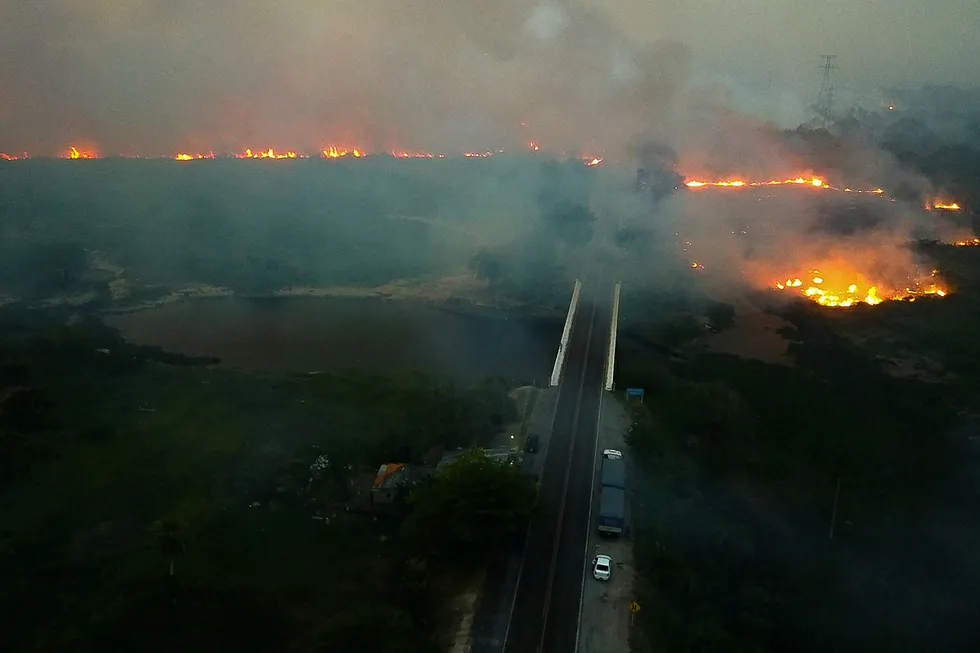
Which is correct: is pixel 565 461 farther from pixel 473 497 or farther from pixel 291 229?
pixel 291 229

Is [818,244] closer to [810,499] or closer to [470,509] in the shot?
[810,499]

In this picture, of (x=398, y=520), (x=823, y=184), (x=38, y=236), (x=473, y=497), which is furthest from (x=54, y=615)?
(x=823, y=184)

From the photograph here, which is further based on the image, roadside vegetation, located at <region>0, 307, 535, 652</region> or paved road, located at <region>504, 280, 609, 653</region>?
roadside vegetation, located at <region>0, 307, 535, 652</region>

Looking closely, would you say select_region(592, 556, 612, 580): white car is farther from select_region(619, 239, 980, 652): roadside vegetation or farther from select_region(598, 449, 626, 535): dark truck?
Answer: select_region(598, 449, 626, 535): dark truck

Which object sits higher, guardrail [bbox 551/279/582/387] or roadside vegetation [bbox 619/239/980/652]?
guardrail [bbox 551/279/582/387]

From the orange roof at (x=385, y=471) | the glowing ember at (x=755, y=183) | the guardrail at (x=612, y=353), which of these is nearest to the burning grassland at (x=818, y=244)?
the glowing ember at (x=755, y=183)

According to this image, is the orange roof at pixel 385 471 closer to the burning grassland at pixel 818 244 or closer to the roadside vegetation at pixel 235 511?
the roadside vegetation at pixel 235 511

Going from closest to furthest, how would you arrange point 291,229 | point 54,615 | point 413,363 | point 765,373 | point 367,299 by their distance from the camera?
point 54,615 < point 765,373 < point 413,363 < point 367,299 < point 291,229

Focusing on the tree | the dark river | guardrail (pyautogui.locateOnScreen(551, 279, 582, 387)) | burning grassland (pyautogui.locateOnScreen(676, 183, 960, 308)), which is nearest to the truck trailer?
the tree
